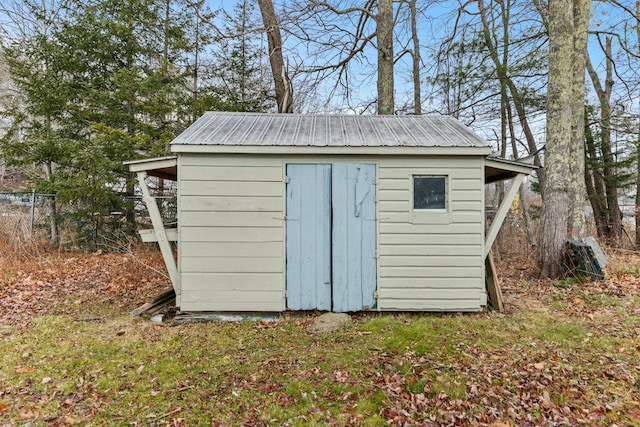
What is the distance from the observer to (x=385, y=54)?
8406 millimetres

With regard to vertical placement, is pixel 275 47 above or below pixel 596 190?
above

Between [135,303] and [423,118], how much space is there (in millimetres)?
5514

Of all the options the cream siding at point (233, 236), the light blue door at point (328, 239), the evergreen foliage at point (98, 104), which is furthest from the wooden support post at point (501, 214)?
the evergreen foliage at point (98, 104)

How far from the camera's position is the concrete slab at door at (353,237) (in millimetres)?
4371

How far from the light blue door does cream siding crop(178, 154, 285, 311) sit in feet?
0.57

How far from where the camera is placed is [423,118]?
5598mm

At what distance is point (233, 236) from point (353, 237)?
159cm

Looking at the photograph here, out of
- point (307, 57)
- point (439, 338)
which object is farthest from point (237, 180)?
point (307, 57)

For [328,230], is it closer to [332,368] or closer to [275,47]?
[332,368]

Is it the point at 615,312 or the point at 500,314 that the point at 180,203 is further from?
the point at 615,312

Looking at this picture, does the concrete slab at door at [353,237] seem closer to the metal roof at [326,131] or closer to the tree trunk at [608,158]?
the metal roof at [326,131]

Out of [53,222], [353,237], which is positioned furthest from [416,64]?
[53,222]

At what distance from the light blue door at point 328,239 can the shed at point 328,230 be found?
0.01 metres

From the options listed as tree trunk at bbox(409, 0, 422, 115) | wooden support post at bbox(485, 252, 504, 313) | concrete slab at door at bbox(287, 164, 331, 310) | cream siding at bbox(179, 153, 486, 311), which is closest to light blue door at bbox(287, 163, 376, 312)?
concrete slab at door at bbox(287, 164, 331, 310)
